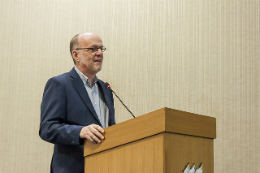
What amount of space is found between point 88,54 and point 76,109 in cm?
39

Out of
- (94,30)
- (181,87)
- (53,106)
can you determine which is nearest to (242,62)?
(181,87)

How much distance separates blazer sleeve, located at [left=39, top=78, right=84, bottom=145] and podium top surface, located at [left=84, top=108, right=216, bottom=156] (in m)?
0.10

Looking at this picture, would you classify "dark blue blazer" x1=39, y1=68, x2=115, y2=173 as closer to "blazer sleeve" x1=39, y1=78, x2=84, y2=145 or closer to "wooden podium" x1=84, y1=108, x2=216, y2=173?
"blazer sleeve" x1=39, y1=78, x2=84, y2=145

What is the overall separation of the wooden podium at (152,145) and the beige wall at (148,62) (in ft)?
A: 4.22

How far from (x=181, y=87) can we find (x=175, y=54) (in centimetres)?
30

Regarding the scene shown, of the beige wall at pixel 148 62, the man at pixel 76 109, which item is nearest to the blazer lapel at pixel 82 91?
the man at pixel 76 109

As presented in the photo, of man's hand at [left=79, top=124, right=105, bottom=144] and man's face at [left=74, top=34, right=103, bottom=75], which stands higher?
man's face at [left=74, top=34, right=103, bottom=75]

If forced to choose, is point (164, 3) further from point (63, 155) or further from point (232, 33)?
point (63, 155)

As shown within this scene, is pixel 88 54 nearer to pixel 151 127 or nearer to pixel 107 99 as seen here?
pixel 107 99

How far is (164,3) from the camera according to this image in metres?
2.76

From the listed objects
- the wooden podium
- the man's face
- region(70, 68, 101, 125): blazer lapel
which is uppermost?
the man's face

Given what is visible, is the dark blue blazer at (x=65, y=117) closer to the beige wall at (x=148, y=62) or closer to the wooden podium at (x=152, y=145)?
the wooden podium at (x=152, y=145)

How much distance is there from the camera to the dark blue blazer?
145cm

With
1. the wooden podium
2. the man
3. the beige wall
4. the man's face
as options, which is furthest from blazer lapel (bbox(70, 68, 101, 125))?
the beige wall
